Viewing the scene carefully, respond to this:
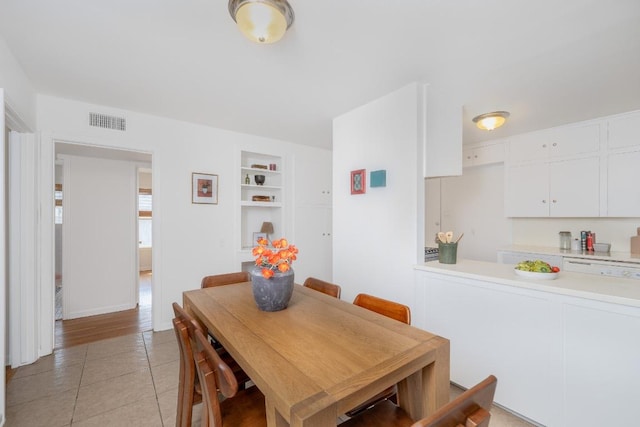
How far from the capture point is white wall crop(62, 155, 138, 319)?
142 inches

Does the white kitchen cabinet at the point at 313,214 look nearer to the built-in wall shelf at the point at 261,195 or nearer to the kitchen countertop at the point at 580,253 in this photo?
the built-in wall shelf at the point at 261,195

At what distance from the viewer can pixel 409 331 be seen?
1395 millimetres

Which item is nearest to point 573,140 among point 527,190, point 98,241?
point 527,190

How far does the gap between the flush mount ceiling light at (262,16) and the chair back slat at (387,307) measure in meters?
1.66

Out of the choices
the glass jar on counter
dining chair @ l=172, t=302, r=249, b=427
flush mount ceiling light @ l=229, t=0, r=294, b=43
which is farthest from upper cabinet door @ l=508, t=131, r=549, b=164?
dining chair @ l=172, t=302, r=249, b=427

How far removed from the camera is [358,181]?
2965mm

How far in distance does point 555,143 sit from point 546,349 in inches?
120

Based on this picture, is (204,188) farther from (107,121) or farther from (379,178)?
(379,178)

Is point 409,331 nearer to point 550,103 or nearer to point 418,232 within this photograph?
point 418,232

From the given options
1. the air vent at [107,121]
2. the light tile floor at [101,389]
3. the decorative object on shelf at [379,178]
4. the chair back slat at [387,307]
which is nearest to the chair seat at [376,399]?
the chair back slat at [387,307]

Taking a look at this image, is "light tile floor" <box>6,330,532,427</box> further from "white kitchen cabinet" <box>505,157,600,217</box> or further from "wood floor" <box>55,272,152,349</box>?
"white kitchen cabinet" <box>505,157,600,217</box>

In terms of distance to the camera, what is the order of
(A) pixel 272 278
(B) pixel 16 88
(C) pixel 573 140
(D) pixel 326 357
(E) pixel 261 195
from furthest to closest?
(E) pixel 261 195
(C) pixel 573 140
(B) pixel 16 88
(A) pixel 272 278
(D) pixel 326 357

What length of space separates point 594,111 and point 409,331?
3465 mm

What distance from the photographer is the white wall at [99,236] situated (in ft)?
11.8
